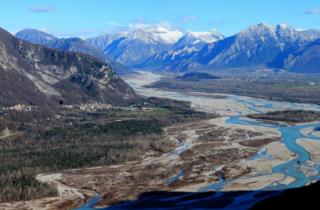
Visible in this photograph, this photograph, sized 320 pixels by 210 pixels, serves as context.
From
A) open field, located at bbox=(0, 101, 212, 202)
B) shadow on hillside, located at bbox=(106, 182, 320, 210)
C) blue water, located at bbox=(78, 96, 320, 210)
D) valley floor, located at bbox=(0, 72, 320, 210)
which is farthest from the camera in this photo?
open field, located at bbox=(0, 101, 212, 202)

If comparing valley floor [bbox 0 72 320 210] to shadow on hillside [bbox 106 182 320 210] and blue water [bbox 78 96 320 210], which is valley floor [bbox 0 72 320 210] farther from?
shadow on hillside [bbox 106 182 320 210]

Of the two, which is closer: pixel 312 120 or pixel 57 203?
pixel 57 203

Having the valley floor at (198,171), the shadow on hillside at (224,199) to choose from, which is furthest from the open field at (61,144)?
the shadow on hillside at (224,199)

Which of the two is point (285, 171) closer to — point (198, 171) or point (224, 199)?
point (198, 171)

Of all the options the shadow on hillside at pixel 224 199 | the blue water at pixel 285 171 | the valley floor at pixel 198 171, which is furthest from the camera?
the valley floor at pixel 198 171

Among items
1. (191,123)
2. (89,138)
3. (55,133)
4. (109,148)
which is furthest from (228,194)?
(191,123)

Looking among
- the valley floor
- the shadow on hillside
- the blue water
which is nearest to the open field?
the valley floor

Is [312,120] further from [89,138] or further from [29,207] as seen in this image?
[29,207]

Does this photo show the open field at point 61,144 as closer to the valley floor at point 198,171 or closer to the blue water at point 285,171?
the valley floor at point 198,171

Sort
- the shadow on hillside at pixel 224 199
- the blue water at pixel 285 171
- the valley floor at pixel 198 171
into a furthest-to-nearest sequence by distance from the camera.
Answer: the valley floor at pixel 198 171 < the blue water at pixel 285 171 < the shadow on hillside at pixel 224 199

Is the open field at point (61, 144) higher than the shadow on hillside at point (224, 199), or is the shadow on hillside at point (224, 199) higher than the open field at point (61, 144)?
the open field at point (61, 144)

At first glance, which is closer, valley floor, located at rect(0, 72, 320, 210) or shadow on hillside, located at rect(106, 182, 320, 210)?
shadow on hillside, located at rect(106, 182, 320, 210)
